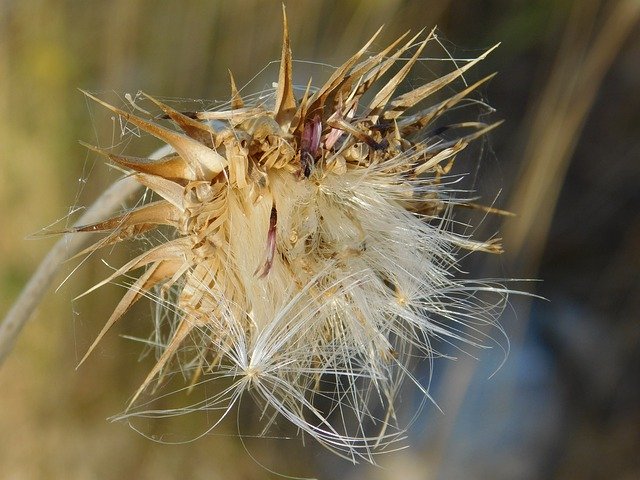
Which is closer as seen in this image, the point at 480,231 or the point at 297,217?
the point at 297,217

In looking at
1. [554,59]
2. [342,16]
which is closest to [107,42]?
[342,16]

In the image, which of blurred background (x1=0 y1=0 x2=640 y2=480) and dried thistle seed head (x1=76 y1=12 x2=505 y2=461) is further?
blurred background (x1=0 y1=0 x2=640 y2=480)

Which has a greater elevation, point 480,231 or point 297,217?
point 297,217

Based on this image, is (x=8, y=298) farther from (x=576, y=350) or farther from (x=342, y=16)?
(x=576, y=350)

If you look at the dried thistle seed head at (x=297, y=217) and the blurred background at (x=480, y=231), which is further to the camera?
the blurred background at (x=480, y=231)

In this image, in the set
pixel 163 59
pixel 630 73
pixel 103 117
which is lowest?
pixel 103 117
